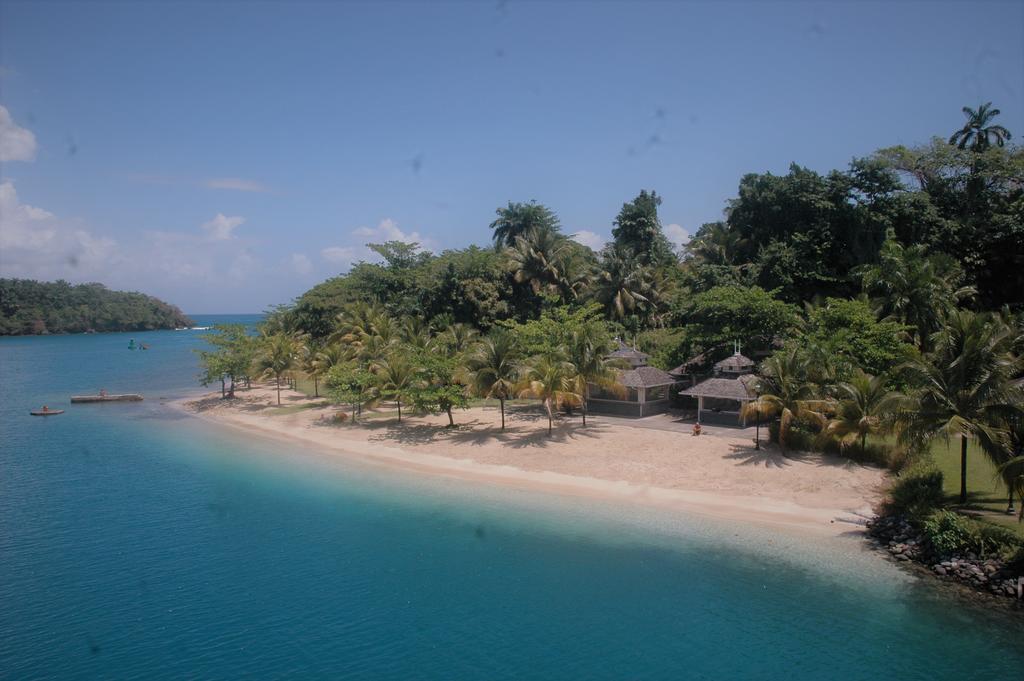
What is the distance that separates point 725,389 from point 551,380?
26.0 ft

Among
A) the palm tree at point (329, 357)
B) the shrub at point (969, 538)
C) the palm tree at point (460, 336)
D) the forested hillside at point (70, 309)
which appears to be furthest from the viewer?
the forested hillside at point (70, 309)

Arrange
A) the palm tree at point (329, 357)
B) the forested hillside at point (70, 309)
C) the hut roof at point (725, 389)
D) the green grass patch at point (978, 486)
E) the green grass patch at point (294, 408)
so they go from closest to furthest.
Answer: the green grass patch at point (978, 486) → the hut roof at point (725, 389) → the green grass patch at point (294, 408) → the palm tree at point (329, 357) → the forested hillside at point (70, 309)

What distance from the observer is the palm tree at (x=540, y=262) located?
1724 inches

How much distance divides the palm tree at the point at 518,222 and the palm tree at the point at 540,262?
3419 millimetres

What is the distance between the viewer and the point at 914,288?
3030 cm

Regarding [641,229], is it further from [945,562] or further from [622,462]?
[945,562]

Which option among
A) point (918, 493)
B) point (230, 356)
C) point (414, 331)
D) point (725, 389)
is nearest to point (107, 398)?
point (230, 356)

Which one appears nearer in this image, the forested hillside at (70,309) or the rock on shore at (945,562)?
the rock on shore at (945,562)

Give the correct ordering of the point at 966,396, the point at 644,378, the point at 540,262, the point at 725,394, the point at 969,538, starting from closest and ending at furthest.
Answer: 1. the point at 969,538
2. the point at 966,396
3. the point at 725,394
4. the point at 644,378
5. the point at 540,262

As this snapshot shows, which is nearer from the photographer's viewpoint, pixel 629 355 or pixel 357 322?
pixel 629 355

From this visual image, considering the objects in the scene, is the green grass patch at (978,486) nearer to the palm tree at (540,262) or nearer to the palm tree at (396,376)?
the palm tree at (396,376)

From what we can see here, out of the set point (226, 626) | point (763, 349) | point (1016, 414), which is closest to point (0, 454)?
point (226, 626)

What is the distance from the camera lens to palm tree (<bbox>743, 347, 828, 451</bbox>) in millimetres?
22297

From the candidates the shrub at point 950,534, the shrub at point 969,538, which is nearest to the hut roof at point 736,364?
the shrub at point 969,538
